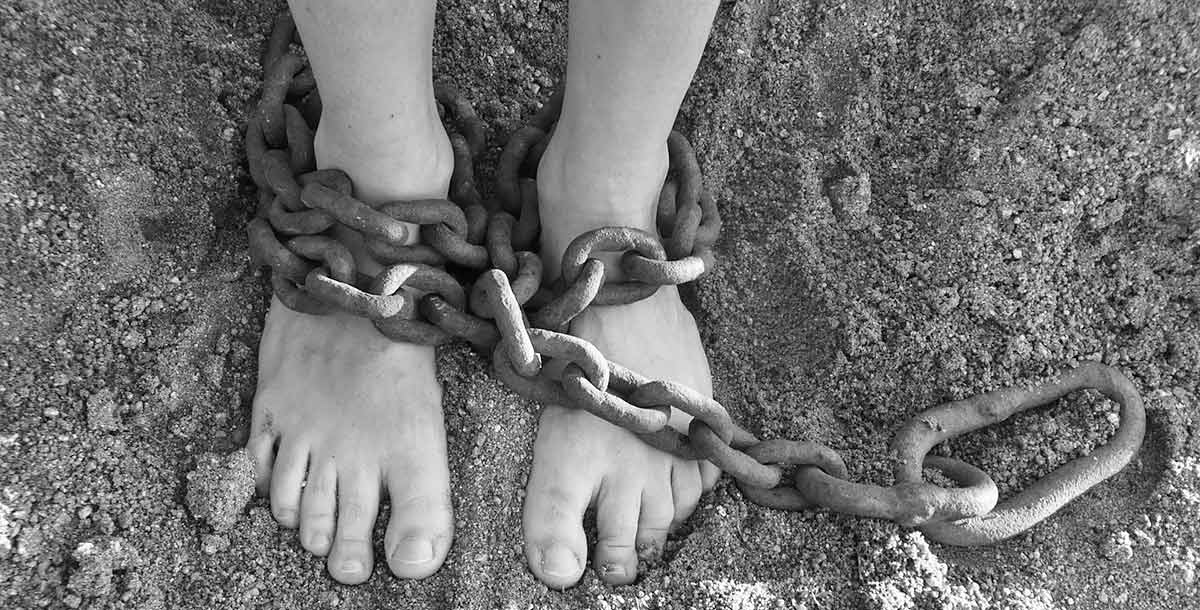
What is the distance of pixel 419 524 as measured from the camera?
1104 millimetres

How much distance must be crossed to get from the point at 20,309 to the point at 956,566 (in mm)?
1213

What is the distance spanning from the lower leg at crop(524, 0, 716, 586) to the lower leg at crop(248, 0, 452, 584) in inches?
5.6

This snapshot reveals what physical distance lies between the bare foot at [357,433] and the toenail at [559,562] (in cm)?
13

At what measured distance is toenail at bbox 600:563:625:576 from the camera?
43.8 inches

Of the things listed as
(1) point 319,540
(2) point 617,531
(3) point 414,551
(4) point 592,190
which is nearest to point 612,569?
(2) point 617,531

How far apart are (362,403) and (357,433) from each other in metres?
0.04

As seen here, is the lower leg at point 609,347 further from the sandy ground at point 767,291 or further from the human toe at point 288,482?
the human toe at point 288,482

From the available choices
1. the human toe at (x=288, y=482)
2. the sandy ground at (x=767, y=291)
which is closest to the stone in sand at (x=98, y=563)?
the sandy ground at (x=767, y=291)

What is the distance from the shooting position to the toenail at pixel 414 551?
108cm

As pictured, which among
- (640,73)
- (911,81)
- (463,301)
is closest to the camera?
(640,73)

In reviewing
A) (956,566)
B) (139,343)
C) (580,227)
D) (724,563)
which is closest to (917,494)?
(956,566)

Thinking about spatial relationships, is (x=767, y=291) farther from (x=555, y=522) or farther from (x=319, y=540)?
(x=319, y=540)

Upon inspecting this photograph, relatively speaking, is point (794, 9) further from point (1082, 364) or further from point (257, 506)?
point (257, 506)

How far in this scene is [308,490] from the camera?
44.4 inches
